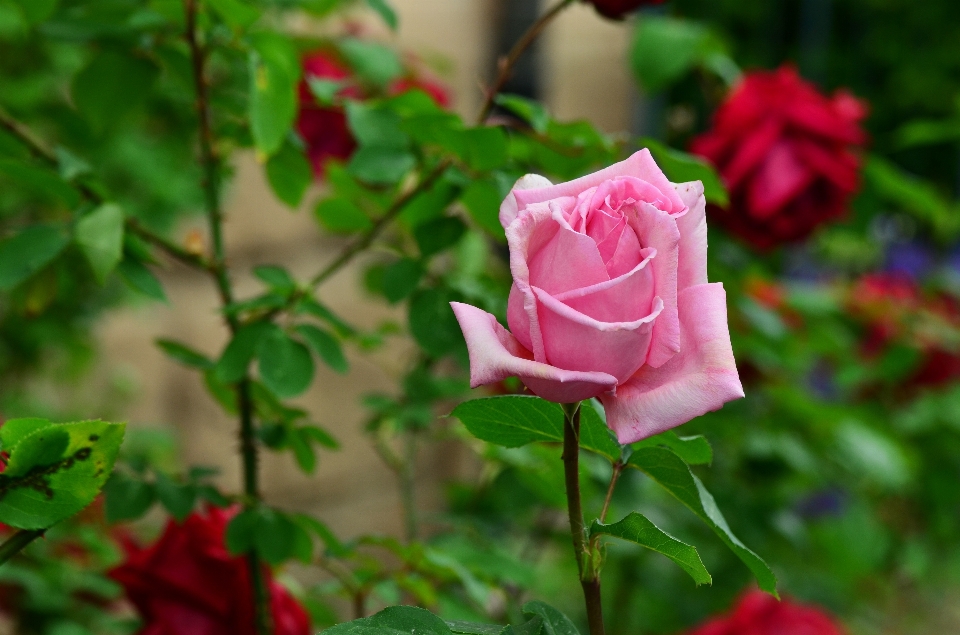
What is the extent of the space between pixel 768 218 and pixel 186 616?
523 millimetres

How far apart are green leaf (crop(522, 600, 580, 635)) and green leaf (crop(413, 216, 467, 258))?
246 millimetres

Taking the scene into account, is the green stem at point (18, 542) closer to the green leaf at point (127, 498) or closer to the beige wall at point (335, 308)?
the green leaf at point (127, 498)

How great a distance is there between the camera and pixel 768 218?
2.45ft

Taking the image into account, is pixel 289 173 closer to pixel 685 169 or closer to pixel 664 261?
pixel 685 169

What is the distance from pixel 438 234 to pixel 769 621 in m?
0.41

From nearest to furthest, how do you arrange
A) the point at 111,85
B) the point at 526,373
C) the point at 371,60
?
1. the point at 526,373
2. the point at 111,85
3. the point at 371,60

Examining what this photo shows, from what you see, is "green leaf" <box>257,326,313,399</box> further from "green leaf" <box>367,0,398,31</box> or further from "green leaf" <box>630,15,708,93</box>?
"green leaf" <box>630,15,708,93</box>

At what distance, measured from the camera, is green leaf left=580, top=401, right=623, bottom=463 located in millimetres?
320

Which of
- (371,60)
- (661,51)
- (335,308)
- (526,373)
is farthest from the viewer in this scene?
(335,308)

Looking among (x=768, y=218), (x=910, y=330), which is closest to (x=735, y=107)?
(x=768, y=218)

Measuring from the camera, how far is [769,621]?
0.70 m

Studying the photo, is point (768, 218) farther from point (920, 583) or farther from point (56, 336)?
point (920, 583)

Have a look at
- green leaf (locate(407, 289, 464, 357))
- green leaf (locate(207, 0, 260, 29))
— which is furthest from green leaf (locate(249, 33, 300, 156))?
green leaf (locate(407, 289, 464, 357))

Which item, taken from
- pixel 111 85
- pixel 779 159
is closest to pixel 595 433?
pixel 111 85
